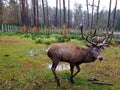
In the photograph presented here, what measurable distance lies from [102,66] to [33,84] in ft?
13.1

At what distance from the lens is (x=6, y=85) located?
292 inches

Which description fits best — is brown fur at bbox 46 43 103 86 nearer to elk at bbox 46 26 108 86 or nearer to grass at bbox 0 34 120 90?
elk at bbox 46 26 108 86

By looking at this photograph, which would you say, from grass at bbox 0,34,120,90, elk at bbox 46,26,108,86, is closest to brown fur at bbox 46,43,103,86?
elk at bbox 46,26,108,86

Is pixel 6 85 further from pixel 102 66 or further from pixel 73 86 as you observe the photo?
pixel 102 66

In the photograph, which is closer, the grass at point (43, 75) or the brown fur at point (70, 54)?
the brown fur at point (70, 54)

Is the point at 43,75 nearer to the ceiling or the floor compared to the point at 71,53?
nearer to the floor

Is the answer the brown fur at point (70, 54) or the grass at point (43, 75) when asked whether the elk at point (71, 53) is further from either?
the grass at point (43, 75)

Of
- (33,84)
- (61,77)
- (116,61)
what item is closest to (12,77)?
(33,84)

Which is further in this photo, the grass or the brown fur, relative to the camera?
the grass

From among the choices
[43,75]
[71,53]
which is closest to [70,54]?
[71,53]

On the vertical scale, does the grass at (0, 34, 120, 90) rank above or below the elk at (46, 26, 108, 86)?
below

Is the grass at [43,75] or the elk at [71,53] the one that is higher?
the elk at [71,53]

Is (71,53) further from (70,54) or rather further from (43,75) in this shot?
(43,75)

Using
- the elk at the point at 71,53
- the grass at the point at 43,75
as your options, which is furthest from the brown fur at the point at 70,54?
the grass at the point at 43,75
